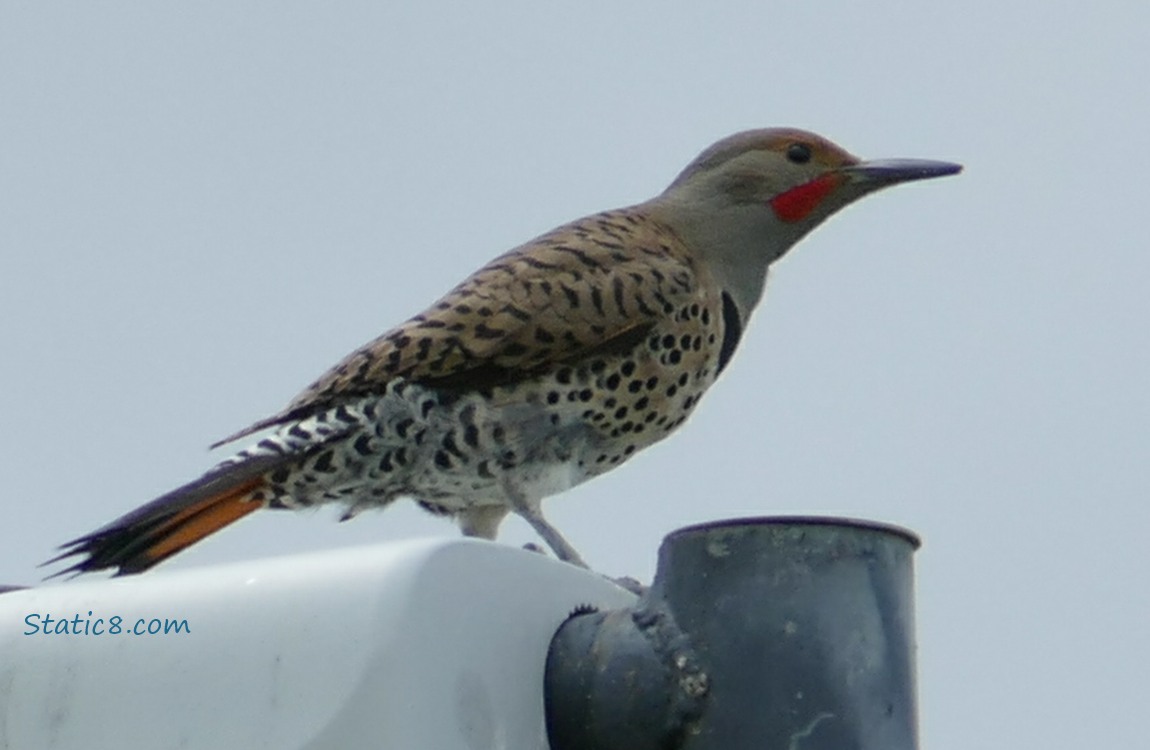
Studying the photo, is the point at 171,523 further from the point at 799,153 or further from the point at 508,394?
the point at 799,153

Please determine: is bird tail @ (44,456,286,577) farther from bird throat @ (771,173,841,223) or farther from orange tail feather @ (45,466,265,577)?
bird throat @ (771,173,841,223)

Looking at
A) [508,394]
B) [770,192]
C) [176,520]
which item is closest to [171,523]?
[176,520]

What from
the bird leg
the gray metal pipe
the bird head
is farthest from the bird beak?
the gray metal pipe

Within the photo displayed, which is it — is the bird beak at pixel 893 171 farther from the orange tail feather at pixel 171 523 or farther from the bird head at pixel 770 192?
the orange tail feather at pixel 171 523

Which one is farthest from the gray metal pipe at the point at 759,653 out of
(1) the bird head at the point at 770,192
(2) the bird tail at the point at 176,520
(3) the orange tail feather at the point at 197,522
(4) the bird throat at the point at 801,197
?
(4) the bird throat at the point at 801,197

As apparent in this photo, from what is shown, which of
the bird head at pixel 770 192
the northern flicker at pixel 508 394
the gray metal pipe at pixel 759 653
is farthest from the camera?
the bird head at pixel 770 192

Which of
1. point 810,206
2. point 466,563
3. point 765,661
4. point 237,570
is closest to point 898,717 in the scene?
point 765,661
